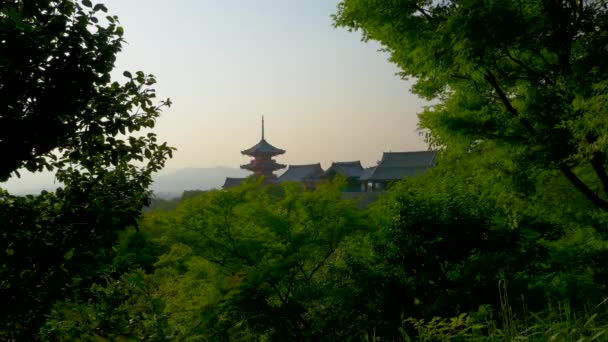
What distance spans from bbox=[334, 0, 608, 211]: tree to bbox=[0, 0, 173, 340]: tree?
383cm

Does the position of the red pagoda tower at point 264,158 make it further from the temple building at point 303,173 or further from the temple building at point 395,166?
the temple building at point 395,166

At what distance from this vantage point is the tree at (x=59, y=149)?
2.69 m

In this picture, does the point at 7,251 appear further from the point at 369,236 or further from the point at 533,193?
the point at 533,193

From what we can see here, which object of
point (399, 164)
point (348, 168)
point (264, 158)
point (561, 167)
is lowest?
point (561, 167)

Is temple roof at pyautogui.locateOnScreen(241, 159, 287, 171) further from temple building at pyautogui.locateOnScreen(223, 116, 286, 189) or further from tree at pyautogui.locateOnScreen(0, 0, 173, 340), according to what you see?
tree at pyautogui.locateOnScreen(0, 0, 173, 340)

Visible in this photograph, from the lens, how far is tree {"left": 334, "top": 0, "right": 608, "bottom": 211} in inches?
213

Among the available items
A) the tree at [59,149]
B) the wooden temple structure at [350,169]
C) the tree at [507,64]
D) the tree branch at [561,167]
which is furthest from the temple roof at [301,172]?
the tree at [59,149]

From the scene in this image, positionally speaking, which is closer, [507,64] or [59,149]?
[59,149]

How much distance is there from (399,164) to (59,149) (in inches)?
1897

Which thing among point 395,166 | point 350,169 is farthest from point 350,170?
point 395,166

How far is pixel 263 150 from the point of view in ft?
198

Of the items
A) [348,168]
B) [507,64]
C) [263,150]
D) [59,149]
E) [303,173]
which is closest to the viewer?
[59,149]

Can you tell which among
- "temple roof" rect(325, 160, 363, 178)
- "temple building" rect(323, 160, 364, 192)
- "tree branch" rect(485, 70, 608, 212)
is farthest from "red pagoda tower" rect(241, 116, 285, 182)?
"tree branch" rect(485, 70, 608, 212)

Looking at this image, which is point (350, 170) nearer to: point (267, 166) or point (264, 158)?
point (267, 166)
